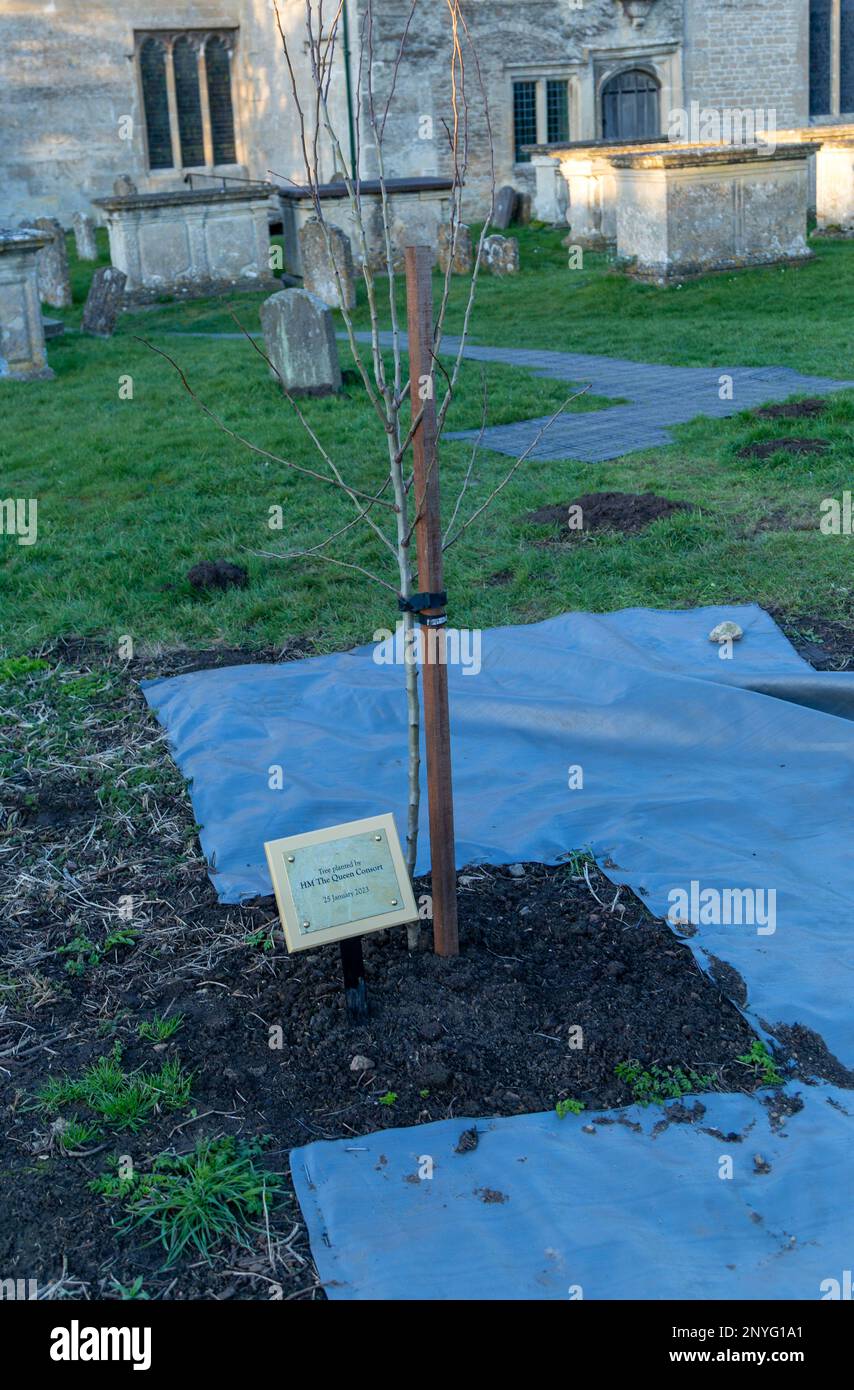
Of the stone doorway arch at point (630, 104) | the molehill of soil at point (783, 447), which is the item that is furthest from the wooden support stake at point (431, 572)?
the stone doorway arch at point (630, 104)

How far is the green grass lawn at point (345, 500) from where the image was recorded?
22.2 feet

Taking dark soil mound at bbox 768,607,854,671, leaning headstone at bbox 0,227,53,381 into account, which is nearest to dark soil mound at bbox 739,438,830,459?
dark soil mound at bbox 768,607,854,671

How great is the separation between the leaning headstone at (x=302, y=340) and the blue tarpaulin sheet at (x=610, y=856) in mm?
6058

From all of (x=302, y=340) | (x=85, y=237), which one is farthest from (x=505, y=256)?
(x=302, y=340)

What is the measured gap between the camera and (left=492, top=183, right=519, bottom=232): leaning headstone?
78.1 feet

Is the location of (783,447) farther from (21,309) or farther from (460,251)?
(460,251)

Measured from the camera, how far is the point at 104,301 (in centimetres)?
1631

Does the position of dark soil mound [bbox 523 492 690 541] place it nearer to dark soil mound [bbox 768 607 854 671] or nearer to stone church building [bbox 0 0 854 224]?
→ dark soil mound [bbox 768 607 854 671]

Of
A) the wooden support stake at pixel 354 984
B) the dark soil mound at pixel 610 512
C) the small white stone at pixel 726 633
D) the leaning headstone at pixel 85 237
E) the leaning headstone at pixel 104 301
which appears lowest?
the wooden support stake at pixel 354 984

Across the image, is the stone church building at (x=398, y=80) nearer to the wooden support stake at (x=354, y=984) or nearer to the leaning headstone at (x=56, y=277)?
the leaning headstone at (x=56, y=277)

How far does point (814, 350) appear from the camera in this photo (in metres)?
12.4

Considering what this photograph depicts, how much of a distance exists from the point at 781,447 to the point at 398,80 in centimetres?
1749
